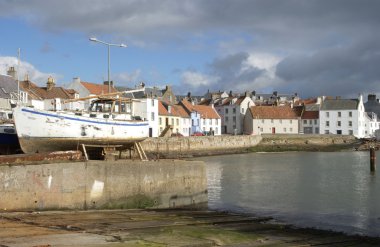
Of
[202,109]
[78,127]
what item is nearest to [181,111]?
[202,109]

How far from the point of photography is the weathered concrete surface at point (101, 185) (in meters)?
15.1

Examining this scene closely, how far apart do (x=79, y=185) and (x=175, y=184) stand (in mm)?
4417

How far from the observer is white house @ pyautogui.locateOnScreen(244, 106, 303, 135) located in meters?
112

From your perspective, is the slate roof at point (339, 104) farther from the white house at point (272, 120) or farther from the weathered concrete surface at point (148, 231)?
the weathered concrete surface at point (148, 231)

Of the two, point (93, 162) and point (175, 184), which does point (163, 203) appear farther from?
point (93, 162)

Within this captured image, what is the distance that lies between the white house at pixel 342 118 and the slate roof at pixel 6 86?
252ft

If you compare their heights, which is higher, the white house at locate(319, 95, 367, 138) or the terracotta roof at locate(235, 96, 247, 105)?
the terracotta roof at locate(235, 96, 247, 105)

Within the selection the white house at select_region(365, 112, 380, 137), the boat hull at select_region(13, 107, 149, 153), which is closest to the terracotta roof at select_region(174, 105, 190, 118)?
the white house at select_region(365, 112, 380, 137)

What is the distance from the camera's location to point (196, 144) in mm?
71875

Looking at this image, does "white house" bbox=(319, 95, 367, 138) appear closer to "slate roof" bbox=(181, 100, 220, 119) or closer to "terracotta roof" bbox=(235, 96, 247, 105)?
"terracotta roof" bbox=(235, 96, 247, 105)

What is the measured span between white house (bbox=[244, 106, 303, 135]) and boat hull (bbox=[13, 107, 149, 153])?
3435 inches

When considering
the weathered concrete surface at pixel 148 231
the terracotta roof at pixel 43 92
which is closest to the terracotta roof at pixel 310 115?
the terracotta roof at pixel 43 92

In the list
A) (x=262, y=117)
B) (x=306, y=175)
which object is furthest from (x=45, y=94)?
(x=262, y=117)

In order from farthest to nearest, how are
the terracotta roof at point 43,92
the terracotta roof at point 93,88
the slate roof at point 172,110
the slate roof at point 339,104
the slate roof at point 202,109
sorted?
1. the slate roof at point 339,104
2. the slate roof at point 202,109
3. the slate roof at point 172,110
4. the terracotta roof at point 93,88
5. the terracotta roof at point 43,92
